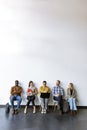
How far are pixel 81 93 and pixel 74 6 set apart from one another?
10.4 feet

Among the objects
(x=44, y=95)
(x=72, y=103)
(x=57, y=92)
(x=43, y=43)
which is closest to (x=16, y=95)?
(x=44, y=95)

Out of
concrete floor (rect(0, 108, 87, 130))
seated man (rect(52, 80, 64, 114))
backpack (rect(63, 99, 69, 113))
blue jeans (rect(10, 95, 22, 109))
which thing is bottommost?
concrete floor (rect(0, 108, 87, 130))

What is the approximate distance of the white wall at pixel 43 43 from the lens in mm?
7922

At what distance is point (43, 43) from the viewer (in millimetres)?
7938

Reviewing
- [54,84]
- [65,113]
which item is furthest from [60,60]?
[65,113]

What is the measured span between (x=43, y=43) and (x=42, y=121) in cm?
301

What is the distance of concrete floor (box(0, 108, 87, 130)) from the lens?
5480 mm

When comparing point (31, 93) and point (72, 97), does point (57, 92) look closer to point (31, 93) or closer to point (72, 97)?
point (72, 97)

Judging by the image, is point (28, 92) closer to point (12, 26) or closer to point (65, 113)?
point (65, 113)

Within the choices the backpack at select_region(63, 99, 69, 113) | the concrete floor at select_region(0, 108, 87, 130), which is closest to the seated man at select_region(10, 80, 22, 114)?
the concrete floor at select_region(0, 108, 87, 130)

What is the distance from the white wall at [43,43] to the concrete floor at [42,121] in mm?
1289

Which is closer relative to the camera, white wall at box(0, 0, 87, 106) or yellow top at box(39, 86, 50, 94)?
yellow top at box(39, 86, 50, 94)

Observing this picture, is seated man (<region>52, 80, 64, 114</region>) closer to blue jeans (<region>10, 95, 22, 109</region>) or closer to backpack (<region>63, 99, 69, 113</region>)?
backpack (<region>63, 99, 69, 113</region>)

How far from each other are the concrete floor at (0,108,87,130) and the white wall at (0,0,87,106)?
129 cm
